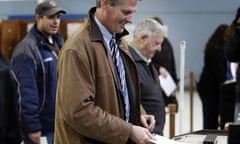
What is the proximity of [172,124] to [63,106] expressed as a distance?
236 centimetres

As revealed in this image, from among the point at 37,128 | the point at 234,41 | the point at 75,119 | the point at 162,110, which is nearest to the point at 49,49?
the point at 37,128

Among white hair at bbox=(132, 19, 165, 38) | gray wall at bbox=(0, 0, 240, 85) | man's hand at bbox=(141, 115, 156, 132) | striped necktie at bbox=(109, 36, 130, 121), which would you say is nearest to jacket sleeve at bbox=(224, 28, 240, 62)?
white hair at bbox=(132, 19, 165, 38)

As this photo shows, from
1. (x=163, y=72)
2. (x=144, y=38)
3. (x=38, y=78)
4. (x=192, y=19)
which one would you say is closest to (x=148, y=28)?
(x=144, y=38)

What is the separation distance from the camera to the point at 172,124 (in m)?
4.23

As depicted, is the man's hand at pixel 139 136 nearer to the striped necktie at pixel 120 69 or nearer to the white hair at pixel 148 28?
the striped necktie at pixel 120 69

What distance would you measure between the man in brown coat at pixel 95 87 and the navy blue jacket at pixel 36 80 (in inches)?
47.0

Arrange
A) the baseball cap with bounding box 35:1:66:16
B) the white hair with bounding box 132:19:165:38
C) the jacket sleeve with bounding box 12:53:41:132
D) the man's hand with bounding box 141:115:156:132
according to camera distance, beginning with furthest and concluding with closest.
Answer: the baseball cap with bounding box 35:1:66:16
the jacket sleeve with bounding box 12:53:41:132
the white hair with bounding box 132:19:165:38
the man's hand with bounding box 141:115:156:132

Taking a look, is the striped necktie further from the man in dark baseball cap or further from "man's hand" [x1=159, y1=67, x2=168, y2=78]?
"man's hand" [x1=159, y1=67, x2=168, y2=78]

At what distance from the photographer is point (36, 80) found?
10.9 ft

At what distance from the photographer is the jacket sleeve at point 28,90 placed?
3266mm

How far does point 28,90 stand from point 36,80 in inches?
3.6

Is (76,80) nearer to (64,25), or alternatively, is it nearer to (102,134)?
(102,134)

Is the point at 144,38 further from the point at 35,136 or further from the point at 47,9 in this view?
the point at 35,136

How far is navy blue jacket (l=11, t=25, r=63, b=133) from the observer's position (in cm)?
328
